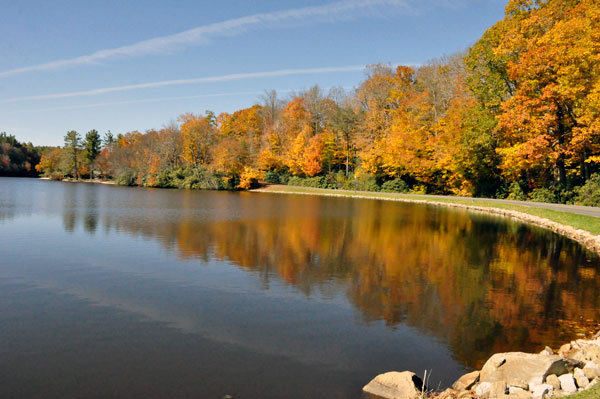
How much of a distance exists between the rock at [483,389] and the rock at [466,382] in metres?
0.17

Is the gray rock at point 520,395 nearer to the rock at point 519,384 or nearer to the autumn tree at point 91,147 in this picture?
the rock at point 519,384

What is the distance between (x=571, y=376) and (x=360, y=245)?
1237 centimetres

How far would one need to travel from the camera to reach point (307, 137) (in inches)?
2436

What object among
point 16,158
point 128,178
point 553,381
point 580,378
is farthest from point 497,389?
point 16,158

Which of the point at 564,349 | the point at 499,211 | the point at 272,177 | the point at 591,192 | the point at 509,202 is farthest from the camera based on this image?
the point at 272,177

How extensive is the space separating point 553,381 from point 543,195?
105 feet

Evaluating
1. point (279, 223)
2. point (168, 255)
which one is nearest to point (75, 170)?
point (279, 223)

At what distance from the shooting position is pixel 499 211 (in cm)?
3158

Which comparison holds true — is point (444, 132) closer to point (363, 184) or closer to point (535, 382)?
point (363, 184)

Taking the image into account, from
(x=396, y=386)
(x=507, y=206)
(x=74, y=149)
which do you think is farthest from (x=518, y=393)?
(x=74, y=149)

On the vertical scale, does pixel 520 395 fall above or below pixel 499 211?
below

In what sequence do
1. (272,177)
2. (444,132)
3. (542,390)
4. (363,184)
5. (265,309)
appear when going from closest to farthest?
(542,390), (265,309), (444,132), (363,184), (272,177)

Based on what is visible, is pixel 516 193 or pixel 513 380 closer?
pixel 513 380

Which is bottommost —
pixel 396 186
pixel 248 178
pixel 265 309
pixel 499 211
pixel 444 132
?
pixel 265 309
